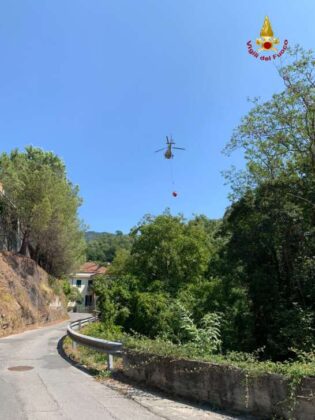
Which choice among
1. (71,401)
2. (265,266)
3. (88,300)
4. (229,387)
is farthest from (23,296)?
(88,300)

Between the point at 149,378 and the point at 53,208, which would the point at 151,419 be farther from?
the point at 53,208

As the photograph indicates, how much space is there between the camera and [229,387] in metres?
6.70

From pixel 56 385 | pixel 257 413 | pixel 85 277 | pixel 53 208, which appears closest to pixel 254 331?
pixel 56 385

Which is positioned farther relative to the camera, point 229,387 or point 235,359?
point 235,359

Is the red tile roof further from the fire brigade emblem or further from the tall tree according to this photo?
the fire brigade emblem

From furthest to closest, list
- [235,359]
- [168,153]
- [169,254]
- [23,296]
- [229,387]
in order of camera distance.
Result: [23,296], [169,254], [168,153], [235,359], [229,387]

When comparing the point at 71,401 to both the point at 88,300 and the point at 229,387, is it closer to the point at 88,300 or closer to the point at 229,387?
the point at 229,387

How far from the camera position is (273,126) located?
63.7 feet

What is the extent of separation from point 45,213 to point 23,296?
6940 millimetres

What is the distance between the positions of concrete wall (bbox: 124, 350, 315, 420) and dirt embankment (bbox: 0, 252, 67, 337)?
19.9m

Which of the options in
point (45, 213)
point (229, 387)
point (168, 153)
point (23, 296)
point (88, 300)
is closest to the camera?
point (229, 387)

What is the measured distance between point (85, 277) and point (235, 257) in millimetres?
81907

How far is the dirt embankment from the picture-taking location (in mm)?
28359

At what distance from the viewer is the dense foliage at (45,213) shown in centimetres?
3509
